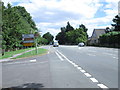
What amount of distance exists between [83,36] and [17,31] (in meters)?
71.2

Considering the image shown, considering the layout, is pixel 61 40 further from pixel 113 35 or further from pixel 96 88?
pixel 96 88

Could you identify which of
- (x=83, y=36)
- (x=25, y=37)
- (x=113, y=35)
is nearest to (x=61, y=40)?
(x=83, y=36)

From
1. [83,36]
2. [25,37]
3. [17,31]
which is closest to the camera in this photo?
[25,37]

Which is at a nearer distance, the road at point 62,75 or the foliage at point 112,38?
the road at point 62,75

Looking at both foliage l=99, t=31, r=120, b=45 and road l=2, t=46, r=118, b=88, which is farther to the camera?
foliage l=99, t=31, r=120, b=45

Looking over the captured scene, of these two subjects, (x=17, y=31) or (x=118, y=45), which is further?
(x=118, y=45)

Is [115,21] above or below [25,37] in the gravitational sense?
above

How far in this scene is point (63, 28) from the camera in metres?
154

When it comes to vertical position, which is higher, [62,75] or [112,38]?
[112,38]

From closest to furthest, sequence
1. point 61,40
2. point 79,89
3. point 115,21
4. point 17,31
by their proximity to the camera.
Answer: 1. point 79,89
2. point 17,31
3. point 115,21
4. point 61,40

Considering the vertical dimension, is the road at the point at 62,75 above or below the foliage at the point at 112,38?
below

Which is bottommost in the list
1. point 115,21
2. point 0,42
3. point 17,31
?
point 0,42

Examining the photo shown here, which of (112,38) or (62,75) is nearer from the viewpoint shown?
(62,75)

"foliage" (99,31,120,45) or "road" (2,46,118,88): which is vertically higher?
"foliage" (99,31,120,45)
